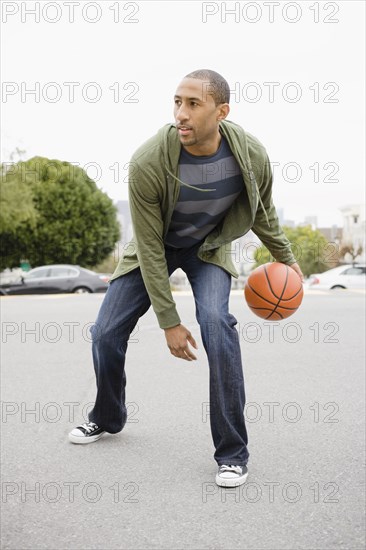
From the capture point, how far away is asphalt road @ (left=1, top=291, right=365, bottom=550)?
343cm

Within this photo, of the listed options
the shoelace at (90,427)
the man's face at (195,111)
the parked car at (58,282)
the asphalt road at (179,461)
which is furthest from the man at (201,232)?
the parked car at (58,282)

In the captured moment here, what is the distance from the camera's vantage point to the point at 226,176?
3.84m

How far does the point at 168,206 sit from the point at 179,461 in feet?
5.08

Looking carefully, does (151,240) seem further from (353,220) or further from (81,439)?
(353,220)

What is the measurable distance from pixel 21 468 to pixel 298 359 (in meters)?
4.64

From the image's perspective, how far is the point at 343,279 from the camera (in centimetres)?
2722

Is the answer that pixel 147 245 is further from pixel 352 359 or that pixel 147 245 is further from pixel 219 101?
pixel 352 359

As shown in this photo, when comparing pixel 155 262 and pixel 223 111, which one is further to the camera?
pixel 155 262

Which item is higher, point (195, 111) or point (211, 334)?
point (195, 111)

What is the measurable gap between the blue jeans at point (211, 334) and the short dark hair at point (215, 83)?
2.97 ft

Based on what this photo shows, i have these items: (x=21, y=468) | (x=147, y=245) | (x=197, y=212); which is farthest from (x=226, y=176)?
(x=21, y=468)

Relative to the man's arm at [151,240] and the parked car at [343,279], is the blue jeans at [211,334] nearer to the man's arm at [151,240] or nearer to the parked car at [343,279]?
the man's arm at [151,240]

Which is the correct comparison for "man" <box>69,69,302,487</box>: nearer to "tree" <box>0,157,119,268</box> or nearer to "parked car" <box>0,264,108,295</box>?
"parked car" <box>0,264,108,295</box>

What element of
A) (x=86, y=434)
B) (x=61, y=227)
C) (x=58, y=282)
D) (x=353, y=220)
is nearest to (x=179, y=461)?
(x=86, y=434)
